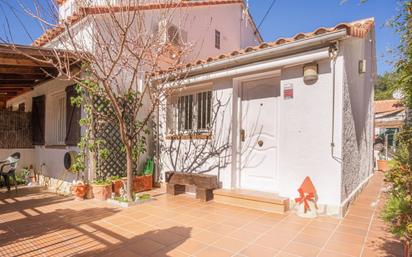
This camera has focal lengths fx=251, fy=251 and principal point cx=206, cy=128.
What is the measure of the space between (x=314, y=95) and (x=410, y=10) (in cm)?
256

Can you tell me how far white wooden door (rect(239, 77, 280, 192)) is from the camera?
5.66 meters

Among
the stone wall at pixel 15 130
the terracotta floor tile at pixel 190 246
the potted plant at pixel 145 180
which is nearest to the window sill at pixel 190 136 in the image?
the potted plant at pixel 145 180

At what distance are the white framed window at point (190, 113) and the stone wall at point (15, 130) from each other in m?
5.86


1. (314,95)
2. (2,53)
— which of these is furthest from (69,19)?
(314,95)

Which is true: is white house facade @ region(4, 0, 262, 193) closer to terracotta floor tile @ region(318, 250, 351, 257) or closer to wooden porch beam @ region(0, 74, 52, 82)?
wooden porch beam @ region(0, 74, 52, 82)

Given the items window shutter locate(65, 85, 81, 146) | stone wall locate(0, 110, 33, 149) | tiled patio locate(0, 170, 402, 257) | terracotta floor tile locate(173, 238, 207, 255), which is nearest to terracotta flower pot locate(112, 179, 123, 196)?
tiled patio locate(0, 170, 402, 257)

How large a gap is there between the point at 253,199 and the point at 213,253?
2.14 metres

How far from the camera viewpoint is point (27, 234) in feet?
12.9

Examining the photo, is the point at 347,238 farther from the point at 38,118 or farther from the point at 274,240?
the point at 38,118

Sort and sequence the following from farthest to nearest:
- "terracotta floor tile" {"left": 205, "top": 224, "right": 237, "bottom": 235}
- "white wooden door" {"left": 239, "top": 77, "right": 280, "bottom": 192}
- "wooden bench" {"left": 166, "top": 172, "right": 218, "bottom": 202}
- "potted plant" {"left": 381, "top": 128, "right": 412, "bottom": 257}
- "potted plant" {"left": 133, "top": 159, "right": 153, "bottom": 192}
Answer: "potted plant" {"left": 133, "top": 159, "right": 153, "bottom": 192} → "wooden bench" {"left": 166, "top": 172, "right": 218, "bottom": 202} → "white wooden door" {"left": 239, "top": 77, "right": 280, "bottom": 192} → "terracotta floor tile" {"left": 205, "top": 224, "right": 237, "bottom": 235} → "potted plant" {"left": 381, "top": 128, "right": 412, "bottom": 257}

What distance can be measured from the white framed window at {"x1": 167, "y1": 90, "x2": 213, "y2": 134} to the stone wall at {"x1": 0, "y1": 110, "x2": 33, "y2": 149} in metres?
5.86

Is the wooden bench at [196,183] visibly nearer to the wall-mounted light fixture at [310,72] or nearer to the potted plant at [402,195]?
the wall-mounted light fixture at [310,72]

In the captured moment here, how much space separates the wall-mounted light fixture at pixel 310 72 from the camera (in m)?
4.75

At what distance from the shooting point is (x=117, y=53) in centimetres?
539
